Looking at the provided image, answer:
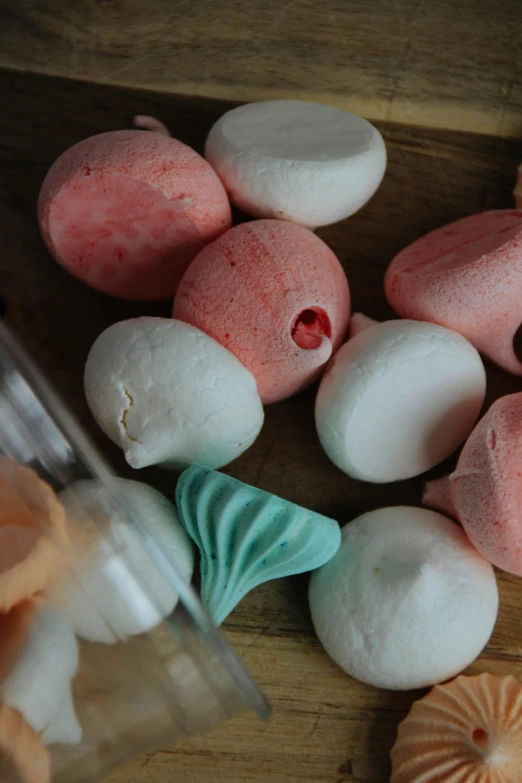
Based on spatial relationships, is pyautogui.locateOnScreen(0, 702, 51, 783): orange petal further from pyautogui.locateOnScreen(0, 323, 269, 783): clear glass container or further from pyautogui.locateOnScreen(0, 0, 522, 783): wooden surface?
pyautogui.locateOnScreen(0, 0, 522, 783): wooden surface

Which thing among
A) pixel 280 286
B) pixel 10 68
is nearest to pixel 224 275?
pixel 280 286

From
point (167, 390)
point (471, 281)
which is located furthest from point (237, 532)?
point (471, 281)

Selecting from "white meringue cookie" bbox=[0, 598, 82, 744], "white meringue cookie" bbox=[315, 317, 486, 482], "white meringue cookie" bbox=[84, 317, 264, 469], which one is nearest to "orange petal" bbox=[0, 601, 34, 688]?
"white meringue cookie" bbox=[0, 598, 82, 744]

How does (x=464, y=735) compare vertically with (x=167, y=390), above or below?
below

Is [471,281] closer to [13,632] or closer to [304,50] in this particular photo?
[304,50]

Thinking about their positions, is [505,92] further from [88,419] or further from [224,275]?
[88,419]

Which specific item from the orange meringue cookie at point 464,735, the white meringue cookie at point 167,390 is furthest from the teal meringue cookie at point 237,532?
the orange meringue cookie at point 464,735
